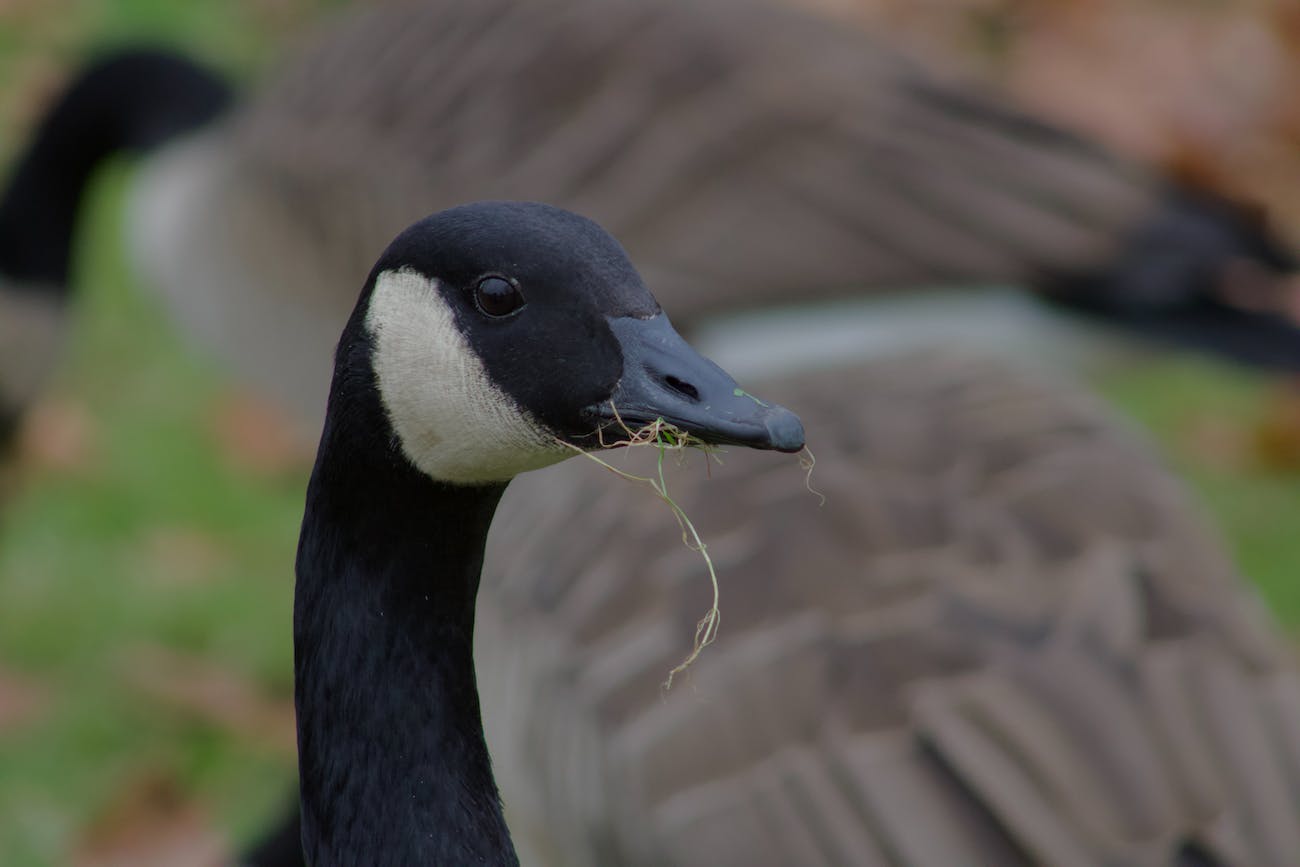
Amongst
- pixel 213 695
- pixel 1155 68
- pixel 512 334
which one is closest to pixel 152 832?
pixel 213 695

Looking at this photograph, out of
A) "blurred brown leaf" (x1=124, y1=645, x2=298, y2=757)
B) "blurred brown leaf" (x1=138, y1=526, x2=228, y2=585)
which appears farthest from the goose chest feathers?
"blurred brown leaf" (x1=138, y1=526, x2=228, y2=585)

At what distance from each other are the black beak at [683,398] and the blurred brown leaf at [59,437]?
144 inches

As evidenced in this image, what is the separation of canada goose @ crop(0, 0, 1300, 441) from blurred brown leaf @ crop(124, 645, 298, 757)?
0.80 meters

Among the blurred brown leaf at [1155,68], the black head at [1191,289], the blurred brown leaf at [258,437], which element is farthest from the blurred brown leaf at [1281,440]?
the blurred brown leaf at [258,437]

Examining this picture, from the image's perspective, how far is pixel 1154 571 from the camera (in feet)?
8.82

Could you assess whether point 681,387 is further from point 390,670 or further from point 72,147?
point 72,147

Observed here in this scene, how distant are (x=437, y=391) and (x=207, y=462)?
3627mm

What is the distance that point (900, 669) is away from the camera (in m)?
2.42

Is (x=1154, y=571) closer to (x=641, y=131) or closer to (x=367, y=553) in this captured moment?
(x=367, y=553)

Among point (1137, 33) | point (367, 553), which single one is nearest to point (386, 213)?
point (367, 553)

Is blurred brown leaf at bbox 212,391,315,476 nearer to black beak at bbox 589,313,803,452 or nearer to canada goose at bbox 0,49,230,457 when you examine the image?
canada goose at bbox 0,49,230,457

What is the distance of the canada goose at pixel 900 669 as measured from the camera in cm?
229

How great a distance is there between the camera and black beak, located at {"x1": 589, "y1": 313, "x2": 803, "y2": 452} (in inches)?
58.9

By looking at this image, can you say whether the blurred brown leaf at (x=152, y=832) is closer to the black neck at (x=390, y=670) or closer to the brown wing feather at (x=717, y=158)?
the brown wing feather at (x=717, y=158)
